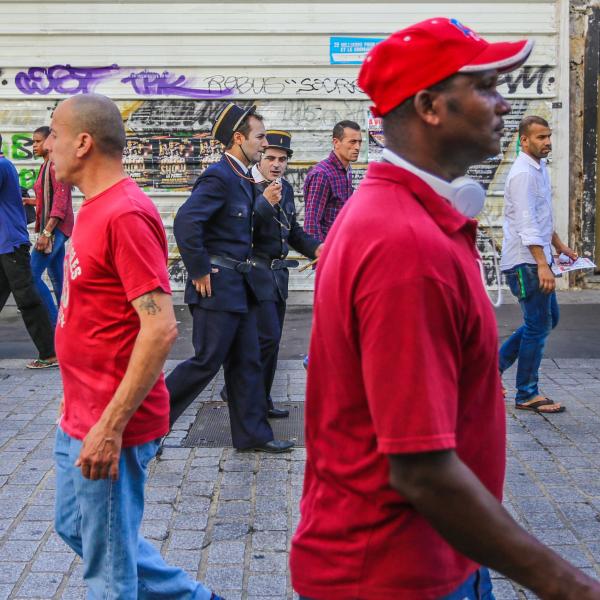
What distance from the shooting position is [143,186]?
1195 centimetres

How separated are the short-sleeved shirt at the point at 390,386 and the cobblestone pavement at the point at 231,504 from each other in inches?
81.1

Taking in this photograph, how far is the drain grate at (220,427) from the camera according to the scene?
5828 mm

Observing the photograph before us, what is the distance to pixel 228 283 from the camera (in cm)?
562

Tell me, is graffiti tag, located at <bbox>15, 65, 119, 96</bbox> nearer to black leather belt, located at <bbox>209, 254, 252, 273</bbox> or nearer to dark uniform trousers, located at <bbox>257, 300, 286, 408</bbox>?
dark uniform trousers, located at <bbox>257, 300, 286, 408</bbox>

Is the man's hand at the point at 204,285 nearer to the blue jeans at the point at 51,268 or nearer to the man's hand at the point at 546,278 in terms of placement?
the man's hand at the point at 546,278

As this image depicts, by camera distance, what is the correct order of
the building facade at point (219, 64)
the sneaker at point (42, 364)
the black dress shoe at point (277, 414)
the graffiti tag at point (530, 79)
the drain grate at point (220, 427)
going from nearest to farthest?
1. the drain grate at point (220, 427)
2. the black dress shoe at point (277, 414)
3. the sneaker at point (42, 364)
4. the building facade at point (219, 64)
5. the graffiti tag at point (530, 79)

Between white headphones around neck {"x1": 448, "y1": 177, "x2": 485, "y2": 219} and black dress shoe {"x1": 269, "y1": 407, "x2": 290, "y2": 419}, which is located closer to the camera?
white headphones around neck {"x1": 448, "y1": 177, "x2": 485, "y2": 219}

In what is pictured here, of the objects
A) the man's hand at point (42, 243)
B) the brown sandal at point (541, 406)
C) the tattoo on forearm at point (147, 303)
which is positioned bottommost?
the brown sandal at point (541, 406)

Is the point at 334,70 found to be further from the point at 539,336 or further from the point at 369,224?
the point at 369,224

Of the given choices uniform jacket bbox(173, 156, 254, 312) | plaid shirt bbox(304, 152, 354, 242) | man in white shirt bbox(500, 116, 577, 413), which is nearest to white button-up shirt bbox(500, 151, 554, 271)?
man in white shirt bbox(500, 116, 577, 413)

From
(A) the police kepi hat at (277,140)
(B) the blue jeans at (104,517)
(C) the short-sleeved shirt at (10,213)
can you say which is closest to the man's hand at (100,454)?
(B) the blue jeans at (104,517)

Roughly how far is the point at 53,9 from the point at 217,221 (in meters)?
7.24

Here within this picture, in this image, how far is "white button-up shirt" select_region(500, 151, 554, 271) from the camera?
641 centimetres

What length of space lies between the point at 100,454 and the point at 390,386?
141 centimetres
